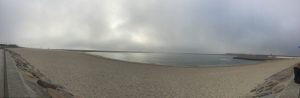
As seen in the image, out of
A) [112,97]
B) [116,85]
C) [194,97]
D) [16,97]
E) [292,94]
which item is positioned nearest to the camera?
[16,97]

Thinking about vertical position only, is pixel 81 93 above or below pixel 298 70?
below

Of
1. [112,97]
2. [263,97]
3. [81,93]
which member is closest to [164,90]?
[112,97]

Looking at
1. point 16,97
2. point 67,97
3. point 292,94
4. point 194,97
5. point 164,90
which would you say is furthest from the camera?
point 164,90

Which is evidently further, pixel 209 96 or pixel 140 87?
pixel 140 87

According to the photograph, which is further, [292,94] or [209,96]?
[209,96]

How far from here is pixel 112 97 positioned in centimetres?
1261

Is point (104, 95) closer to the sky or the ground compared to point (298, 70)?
closer to the ground

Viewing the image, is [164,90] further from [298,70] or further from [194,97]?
[298,70]

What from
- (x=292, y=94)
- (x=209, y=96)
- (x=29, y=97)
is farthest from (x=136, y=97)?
(x=29, y=97)

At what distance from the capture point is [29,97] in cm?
516

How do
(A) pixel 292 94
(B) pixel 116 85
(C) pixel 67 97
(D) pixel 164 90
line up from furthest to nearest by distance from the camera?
(B) pixel 116 85 < (D) pixel 164 90 < (C) pixel 67 97 < (A) pixel 292 94

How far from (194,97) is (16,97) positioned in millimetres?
9561

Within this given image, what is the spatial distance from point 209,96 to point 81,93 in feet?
19.4

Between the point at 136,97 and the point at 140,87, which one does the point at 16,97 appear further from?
the point at 140,87
